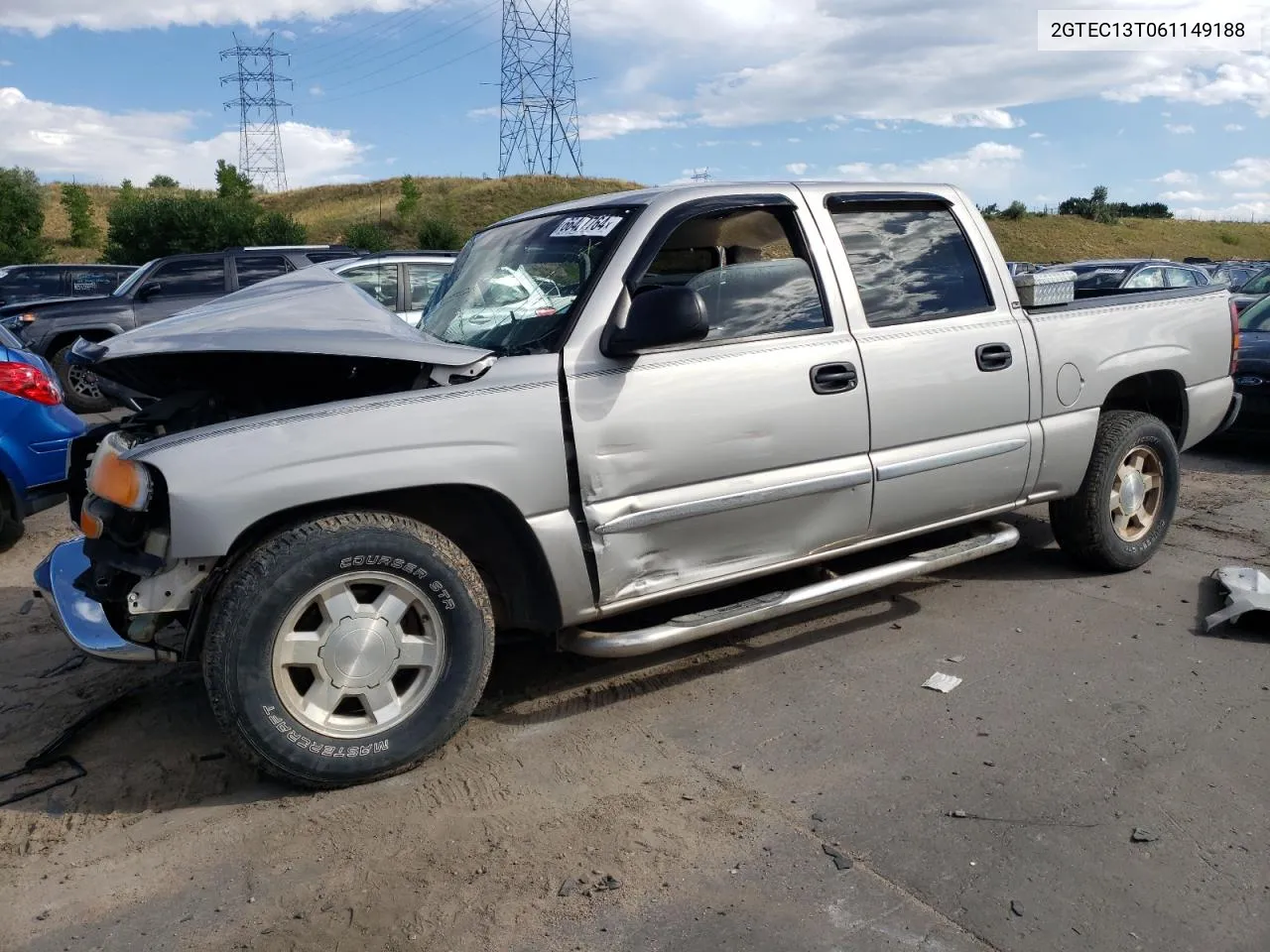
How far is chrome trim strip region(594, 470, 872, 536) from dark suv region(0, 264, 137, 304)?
49.0ft

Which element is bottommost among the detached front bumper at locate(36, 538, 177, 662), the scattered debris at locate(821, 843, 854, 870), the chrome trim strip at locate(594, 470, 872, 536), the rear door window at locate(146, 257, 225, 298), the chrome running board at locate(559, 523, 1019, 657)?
the scattered debris at locate(821, 843, 854, 870)

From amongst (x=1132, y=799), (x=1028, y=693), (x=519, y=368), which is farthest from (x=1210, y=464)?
(x=519, y=368)

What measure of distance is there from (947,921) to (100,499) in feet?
9.35

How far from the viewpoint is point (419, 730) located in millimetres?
3266

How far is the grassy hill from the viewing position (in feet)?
192

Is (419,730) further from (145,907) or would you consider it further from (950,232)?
(950,232)

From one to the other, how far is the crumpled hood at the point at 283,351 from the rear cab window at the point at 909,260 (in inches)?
67.5

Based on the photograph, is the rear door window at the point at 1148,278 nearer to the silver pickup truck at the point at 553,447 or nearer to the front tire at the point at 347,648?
the silver pickup truck at the point at 553,447

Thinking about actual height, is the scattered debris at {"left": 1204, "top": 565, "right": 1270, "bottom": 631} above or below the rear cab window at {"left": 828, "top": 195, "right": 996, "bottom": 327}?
below

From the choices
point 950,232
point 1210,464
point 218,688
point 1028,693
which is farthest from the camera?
point 1210,464

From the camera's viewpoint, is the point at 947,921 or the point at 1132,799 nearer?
the point at 947,921

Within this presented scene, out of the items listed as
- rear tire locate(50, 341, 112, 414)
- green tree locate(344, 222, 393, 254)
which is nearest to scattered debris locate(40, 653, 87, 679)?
rear tire locate(50, 341, 112, 414)

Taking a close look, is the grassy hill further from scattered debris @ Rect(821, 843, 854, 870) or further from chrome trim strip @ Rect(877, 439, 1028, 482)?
scattered debris @ Rect(821, 843, 854, 870)

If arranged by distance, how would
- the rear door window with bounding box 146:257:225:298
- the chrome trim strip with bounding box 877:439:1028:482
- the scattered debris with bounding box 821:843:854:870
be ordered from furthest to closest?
the rear door window with bounding box 146:257:225:298 < the chrome trim strip with bounding box 877:439:1028:482 < the scattered debris with bounding box 821:843:854:870
